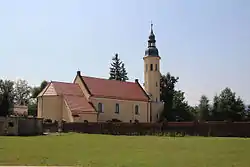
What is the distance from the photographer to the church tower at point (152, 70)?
82881 millimetres

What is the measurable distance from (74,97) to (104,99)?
578 cm

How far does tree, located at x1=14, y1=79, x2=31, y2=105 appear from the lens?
4700 inches

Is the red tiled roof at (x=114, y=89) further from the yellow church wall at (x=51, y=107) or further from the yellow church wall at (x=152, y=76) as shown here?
the yellow church wall at (x=51, y=107)

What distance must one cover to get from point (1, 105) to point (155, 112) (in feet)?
93.7

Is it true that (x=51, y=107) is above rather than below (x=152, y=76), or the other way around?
below

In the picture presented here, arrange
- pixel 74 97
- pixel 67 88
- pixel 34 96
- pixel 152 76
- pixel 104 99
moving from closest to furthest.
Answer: pixel 74 97, pixel 67 88, pixel 104 99, pixel 152 76, pixel 34 96

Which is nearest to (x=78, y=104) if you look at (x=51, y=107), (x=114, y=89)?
(x=51, y=107)

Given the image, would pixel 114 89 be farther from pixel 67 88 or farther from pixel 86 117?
pixel 86 117

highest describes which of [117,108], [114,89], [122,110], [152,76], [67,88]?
[152,76]

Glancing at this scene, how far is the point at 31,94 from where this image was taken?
393 feet

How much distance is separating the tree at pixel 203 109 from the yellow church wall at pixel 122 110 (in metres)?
17.1

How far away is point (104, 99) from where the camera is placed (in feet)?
248

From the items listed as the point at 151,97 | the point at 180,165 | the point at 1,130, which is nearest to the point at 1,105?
the point at 1,130

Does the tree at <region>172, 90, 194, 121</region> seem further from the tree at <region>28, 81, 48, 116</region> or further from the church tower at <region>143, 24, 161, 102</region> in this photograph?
the tree at <region>28, 81, 48, 116</region>
